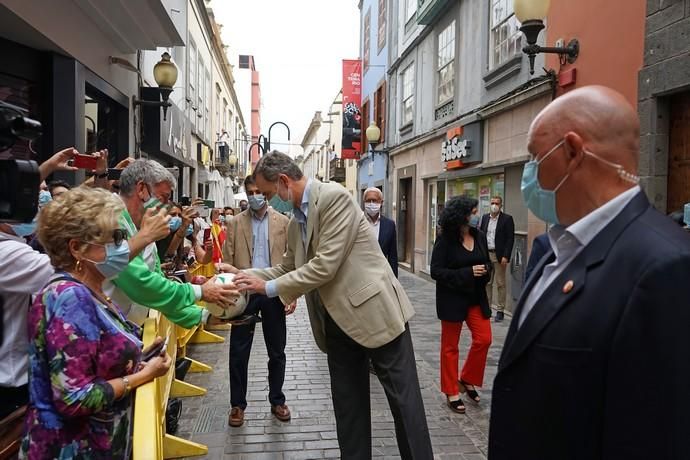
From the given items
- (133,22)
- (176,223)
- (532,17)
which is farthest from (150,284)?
(133,22)

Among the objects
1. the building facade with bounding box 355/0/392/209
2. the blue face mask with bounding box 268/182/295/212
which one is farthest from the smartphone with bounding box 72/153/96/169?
the building facade with bounding box 355/0/392/209

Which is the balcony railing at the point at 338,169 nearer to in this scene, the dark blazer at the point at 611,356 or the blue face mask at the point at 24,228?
the blue face mask at the point at 24,228

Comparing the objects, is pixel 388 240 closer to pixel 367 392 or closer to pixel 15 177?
pixel 367 392

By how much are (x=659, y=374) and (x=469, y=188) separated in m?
10.4

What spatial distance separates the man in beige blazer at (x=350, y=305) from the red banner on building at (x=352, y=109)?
2027 cm

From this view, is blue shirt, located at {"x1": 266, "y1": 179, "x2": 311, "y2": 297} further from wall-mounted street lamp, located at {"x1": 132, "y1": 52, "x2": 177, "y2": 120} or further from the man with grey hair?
wall-mounted street lamp, located at {"x1": 132, "y1": 52, "x2": 177, "y2": 120}

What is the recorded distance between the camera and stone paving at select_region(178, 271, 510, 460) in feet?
13.3

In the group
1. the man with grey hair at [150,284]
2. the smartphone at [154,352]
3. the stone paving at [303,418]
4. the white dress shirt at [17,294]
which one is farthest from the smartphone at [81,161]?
the stone paving at [303,418]

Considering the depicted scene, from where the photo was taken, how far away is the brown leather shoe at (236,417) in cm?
443

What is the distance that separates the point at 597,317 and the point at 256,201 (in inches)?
160

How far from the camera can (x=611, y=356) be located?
130 cm

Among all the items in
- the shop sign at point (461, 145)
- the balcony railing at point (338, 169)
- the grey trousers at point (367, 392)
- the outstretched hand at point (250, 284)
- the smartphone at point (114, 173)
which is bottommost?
the grey trousers at point (367, 392)

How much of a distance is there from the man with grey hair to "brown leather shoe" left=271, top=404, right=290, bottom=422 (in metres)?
1.62

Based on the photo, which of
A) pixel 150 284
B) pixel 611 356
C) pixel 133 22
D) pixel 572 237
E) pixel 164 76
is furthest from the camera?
pixel 164 76
